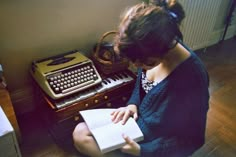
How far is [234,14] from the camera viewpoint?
273cm

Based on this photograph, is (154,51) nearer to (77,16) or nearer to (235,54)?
(77,16)

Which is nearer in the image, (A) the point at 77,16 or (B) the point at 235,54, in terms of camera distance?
(A) the point at 77,16

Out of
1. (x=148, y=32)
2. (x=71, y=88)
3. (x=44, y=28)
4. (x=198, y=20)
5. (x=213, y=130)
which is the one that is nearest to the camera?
(x=148, y=32)

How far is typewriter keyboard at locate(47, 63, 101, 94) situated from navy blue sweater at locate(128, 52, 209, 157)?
0.44 metres

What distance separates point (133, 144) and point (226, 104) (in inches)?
44.5

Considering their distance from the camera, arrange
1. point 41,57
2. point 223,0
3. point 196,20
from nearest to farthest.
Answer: point 41,57 → point 196,20 → point 223,0

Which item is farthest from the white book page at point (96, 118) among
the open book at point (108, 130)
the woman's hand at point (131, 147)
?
the woman's hand at point (131, 147)

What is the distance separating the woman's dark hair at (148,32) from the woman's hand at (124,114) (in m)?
0.39

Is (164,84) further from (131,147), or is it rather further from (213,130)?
(213,130)

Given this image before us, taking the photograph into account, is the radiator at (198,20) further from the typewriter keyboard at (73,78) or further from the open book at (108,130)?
the open book at (108,130)

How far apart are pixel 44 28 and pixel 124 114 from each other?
2.54ft

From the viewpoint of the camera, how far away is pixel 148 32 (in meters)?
0.86

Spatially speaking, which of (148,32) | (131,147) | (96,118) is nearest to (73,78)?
(96,118)

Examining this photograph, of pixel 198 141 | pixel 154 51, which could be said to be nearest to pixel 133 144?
pixel 198 141
